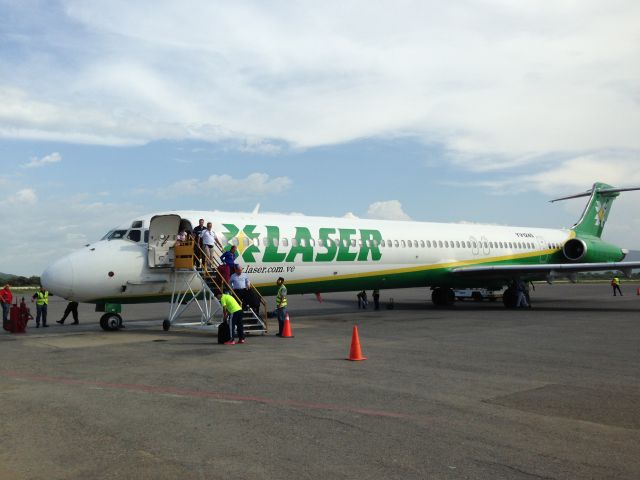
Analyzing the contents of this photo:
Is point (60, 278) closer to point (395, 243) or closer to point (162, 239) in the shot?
point (162, 239)

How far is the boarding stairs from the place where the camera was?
16.0 m

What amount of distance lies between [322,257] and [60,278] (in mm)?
8669

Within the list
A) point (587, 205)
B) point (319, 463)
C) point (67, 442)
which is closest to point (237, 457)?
point (319, 463)

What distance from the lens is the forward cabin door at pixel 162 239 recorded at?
675 inches

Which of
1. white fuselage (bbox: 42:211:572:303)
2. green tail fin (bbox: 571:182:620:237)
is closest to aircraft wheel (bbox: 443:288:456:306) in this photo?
white fuselage (bbox: 42:211:572:303)

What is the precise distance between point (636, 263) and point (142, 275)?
17940 millimetres

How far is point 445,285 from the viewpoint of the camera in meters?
27.1

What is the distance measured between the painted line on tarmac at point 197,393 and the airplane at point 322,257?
6.64 m

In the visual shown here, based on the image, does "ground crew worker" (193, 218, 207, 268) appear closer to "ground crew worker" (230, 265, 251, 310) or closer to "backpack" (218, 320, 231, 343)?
"ground crew worker" (230, 265, 251, 310)

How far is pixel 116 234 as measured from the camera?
17.5 meters

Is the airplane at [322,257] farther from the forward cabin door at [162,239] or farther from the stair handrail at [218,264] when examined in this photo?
Result: the stair handrail at [218,264]

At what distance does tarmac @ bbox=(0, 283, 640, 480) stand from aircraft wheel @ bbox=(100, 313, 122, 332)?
3533 millimetres

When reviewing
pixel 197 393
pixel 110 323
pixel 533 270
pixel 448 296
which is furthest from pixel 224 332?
pixel 448 296

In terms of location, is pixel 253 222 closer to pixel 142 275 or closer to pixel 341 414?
pixel 142 275
